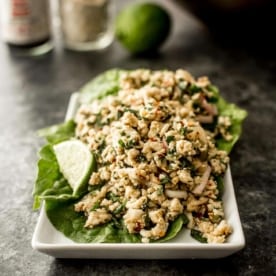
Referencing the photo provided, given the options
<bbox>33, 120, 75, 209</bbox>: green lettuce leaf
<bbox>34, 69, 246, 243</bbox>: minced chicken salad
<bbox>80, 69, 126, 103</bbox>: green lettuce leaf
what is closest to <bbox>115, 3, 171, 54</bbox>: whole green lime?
<bbox>80, 69, 126, 103</bbox>: green lettuce leaf

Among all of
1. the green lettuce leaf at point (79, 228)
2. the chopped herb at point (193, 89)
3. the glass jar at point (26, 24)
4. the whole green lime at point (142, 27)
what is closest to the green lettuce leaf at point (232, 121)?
the chopped herb at point (193, 89)

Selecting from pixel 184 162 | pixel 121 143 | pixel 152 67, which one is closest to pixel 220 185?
pixel 184 162

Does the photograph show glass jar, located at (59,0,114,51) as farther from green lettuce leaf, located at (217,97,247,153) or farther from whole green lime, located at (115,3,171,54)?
green lettuce leaf, located at (217,97,247,153)

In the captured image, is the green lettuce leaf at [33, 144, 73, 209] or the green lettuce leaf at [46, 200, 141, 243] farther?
the green lettuce leaf at [33, 144, 73, 209]

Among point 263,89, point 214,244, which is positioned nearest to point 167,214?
point 214,244

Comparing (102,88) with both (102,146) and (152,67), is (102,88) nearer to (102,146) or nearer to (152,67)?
(102,146)

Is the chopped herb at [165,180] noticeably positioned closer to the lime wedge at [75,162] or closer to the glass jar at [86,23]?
the lime wedge at [75,162]

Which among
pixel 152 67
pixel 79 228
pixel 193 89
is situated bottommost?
pixel 152 67
